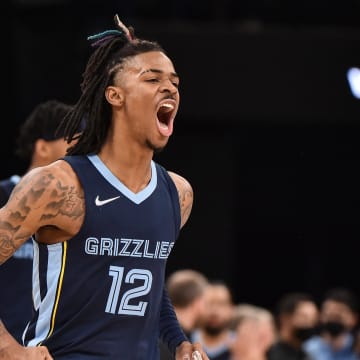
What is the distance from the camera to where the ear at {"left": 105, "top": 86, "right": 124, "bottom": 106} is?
178 inches

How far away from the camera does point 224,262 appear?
12789mm

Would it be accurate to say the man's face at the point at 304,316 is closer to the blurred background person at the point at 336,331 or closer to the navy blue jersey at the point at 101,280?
the blurred background person at the point at 336,331

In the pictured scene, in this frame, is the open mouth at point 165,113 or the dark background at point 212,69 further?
the dark background at point 212,69

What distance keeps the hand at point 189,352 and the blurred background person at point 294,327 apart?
451cm

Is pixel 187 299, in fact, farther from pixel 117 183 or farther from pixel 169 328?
pixel 117 183

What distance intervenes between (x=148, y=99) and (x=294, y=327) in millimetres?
5475

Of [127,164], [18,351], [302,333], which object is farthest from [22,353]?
[302,333]

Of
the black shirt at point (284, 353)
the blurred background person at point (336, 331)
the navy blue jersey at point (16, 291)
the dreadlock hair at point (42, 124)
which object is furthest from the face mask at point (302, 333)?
the navy blue jersey at point (16, 291)

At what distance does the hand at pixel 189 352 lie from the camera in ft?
14.9

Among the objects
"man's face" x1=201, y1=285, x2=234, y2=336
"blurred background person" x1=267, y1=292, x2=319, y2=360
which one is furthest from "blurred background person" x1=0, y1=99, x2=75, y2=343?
"blurred background person" x1=267, y1=292, x2=319, y2=360

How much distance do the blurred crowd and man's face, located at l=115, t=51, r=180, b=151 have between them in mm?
3854

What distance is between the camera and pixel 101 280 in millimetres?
4312

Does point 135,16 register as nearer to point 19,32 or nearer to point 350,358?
point 19,32

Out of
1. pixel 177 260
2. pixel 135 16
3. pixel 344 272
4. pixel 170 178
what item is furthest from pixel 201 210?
pixel 170 178
